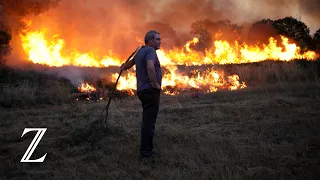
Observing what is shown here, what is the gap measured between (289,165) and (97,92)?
1219 centimetres

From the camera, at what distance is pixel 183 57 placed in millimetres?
33688

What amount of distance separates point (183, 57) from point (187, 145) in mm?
27616

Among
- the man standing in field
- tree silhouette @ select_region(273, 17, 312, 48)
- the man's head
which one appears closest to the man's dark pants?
the man standing in field

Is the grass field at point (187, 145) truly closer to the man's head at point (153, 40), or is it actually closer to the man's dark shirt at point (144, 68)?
the man's dark shirt at point (144, 68)

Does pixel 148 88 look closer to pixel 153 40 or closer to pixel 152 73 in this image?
pixel 152 73

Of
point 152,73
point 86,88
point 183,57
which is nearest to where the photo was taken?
point 152,73

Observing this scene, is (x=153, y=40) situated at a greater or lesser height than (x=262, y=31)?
lesser

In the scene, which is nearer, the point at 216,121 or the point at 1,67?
the point at 216,121

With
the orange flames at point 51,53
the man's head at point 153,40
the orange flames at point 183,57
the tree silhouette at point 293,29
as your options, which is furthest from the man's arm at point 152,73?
the tree silhouette at point 293,29

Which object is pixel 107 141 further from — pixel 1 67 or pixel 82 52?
pixel 82 52

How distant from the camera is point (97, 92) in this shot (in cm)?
1608

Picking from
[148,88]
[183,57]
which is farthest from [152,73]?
[183,57]

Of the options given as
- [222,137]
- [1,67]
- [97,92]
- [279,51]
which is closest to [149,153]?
[222,137]

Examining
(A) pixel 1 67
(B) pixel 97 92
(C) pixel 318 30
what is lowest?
(B) pixel 97 92
